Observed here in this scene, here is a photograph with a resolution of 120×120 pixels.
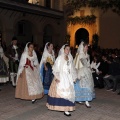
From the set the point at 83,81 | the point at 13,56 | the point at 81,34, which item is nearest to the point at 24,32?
the point at 81,34

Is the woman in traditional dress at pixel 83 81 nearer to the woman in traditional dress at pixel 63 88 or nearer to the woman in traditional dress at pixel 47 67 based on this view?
the woman in traditional dress at pixel 63 88

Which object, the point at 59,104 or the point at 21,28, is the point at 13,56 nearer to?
the point at 59,104

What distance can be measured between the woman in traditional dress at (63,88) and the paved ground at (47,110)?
244mm

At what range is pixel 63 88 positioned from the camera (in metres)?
6.48

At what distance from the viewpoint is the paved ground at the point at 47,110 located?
6438mm

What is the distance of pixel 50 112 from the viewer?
6852 mm

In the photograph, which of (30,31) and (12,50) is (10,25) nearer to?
(30,31)

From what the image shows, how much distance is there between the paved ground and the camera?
6.44m

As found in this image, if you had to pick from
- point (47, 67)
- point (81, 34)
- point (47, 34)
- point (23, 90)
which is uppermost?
point (81, 34)

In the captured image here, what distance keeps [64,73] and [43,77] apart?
2.17 m

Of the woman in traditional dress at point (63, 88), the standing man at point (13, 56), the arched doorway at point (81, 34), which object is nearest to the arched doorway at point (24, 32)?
the arched doorway at point (81, 34)

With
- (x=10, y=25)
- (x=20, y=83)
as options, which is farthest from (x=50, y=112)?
(x=10, y=25)

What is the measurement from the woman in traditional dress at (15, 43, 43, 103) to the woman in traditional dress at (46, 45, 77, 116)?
1.19 m

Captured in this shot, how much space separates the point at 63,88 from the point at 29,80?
1.57 meters
